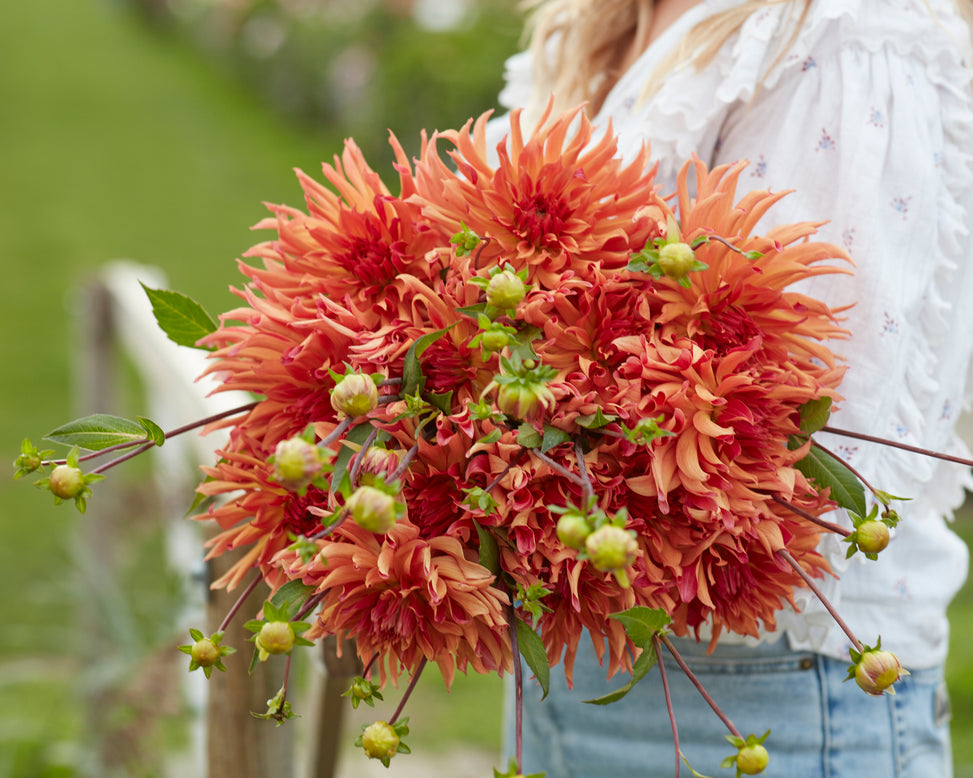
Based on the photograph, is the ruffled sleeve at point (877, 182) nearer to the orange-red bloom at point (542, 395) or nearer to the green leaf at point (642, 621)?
the orange-red bloom at point (542, 395)

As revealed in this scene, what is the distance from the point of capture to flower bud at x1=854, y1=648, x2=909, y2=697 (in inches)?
25.0

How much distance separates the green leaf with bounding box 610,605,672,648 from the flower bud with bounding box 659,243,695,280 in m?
0.23

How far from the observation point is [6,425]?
4887 mm

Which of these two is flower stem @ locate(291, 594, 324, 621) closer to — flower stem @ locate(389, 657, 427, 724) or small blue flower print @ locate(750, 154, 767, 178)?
flower stem @ locate(389, 657, 427, 724)

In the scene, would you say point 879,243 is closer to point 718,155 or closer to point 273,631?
point 718,155

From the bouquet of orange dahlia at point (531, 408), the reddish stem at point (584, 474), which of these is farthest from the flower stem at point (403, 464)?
the reddish stem at point (584, 474)

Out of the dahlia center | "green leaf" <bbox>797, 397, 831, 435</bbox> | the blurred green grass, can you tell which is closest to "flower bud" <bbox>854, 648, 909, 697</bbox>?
"green leaf" <bbox>797, 397, 831, 435</bbox>

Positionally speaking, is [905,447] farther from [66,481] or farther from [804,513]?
[66,481]

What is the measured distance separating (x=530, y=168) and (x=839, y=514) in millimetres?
462

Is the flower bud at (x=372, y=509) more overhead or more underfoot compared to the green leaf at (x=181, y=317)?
more underfoot

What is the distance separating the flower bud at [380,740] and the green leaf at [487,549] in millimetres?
130

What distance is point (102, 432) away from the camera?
2.31ft

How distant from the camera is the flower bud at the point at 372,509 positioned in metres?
0.54

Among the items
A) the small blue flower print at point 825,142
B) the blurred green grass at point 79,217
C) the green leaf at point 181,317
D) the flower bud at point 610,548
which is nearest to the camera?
the flower bud at point 610,548
